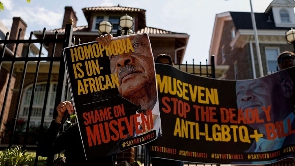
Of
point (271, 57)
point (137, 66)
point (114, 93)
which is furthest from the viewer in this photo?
point (271, 57)

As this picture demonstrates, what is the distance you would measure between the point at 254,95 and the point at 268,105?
0.68 feet

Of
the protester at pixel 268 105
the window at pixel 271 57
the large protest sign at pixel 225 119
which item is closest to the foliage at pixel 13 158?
the large protest sign at pixel 225 119

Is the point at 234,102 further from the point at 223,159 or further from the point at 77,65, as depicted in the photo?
the point at 77,65

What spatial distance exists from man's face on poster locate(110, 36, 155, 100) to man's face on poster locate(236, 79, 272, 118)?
1423 millimetres

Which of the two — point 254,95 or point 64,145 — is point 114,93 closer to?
point 64,145

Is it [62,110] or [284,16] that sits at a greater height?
[284,16]

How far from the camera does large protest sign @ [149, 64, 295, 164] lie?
10.5ft

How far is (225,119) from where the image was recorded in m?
3.38

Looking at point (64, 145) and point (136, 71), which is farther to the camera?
point (136, 71)

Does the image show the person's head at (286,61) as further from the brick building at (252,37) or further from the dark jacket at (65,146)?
the brick building at (252,37)

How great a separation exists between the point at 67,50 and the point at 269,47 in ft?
58.6

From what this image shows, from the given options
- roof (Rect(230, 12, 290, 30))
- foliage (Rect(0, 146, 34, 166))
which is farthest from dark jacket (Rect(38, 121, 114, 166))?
roof (Rect(230, 12, 290, 30))

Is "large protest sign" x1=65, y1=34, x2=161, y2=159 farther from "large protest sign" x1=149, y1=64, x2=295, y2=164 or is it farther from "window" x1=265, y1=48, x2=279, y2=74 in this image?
"window" x1=265, y1=48, x2=279, y2=74

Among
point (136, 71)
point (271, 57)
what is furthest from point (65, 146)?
point (271, 57)
